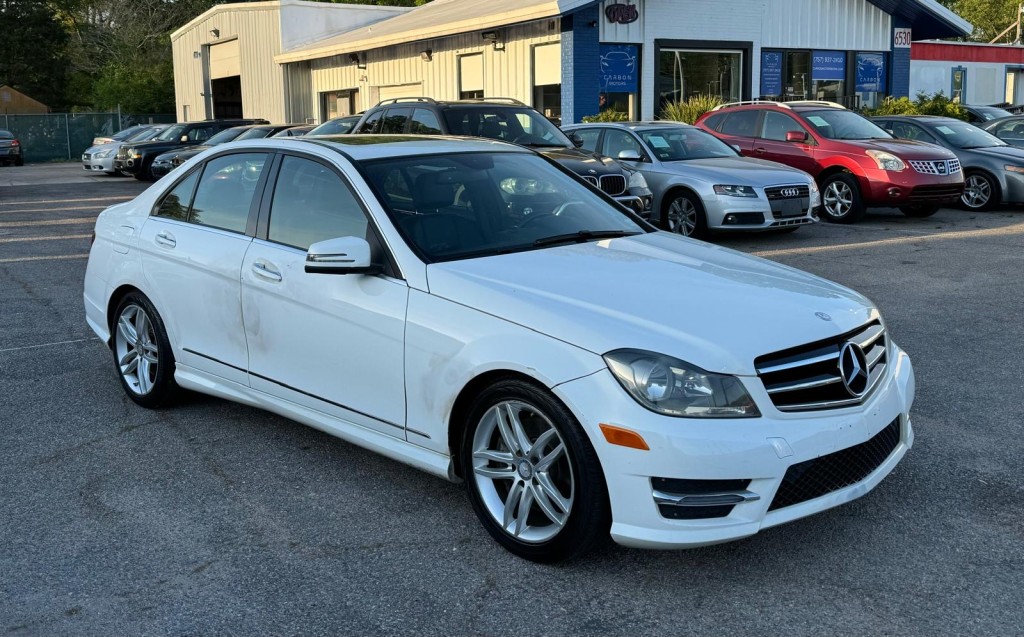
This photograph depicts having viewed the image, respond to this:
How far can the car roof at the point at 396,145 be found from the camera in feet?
16.1

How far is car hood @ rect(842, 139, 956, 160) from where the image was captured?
1412 cm

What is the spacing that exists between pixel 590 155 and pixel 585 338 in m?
9.27

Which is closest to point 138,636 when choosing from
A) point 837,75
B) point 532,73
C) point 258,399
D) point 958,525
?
point 258,399

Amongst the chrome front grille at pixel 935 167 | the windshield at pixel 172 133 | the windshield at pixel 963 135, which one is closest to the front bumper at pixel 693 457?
the chrome front grille at pixel 935 167

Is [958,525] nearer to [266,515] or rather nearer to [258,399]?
[266,515]

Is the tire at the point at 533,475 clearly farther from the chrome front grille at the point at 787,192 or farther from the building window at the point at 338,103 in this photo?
the building window at the point at 338,103

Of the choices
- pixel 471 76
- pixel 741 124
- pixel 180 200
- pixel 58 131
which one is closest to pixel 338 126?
pixel 741 124

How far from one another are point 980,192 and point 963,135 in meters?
1.23

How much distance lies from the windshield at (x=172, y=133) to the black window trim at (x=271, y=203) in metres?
23.2

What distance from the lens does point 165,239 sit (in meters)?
5.54

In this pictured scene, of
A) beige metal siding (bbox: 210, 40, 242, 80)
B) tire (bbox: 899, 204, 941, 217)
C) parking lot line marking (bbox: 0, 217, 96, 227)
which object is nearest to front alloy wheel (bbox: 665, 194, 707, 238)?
tire (bbox: 899, 204, 941, 217)

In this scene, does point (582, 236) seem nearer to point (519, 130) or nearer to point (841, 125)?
point (519, 130)

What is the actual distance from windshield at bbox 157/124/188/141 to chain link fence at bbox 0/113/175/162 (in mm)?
21798

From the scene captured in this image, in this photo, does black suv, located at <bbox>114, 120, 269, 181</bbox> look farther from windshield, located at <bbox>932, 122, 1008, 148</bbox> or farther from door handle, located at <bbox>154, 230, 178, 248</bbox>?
door handle, located at <bbox>154, 230, 178, 248</bbox>
